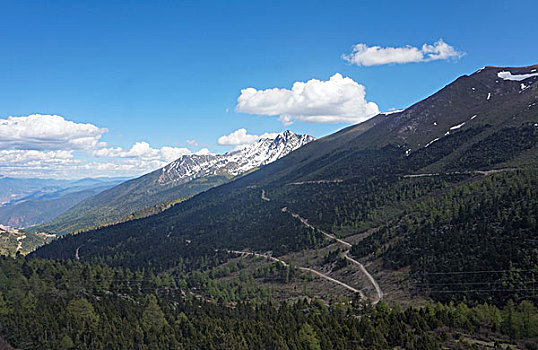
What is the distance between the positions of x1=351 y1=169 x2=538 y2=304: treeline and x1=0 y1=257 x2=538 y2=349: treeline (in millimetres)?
16692

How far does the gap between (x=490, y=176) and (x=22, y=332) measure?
170 meters

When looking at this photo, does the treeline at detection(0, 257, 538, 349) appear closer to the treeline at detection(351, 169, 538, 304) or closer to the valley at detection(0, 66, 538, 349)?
the valley at detection(0, 66, 538, 349)

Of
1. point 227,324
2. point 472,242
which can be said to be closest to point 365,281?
point 472,242

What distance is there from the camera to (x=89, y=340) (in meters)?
70.2

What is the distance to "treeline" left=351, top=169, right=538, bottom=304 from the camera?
82250mm

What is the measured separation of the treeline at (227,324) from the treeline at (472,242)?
16692 mm

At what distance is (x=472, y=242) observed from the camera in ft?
339

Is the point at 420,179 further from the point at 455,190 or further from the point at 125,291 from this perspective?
the point at 125,291

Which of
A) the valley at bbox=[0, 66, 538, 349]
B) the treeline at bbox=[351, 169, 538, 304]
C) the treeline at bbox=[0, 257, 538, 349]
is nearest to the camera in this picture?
the treeline at bbox=[0, 257, 538, 349]

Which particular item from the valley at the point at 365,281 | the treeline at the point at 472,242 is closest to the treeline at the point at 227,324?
the valley at the point at 365,281

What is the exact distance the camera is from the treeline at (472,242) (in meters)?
82.2

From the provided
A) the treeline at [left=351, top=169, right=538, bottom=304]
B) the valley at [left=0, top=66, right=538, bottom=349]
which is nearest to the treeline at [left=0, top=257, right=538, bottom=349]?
the valley at [left=0, top=66, right=538, bottom=349]

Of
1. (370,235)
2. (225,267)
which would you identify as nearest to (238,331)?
(370,235)

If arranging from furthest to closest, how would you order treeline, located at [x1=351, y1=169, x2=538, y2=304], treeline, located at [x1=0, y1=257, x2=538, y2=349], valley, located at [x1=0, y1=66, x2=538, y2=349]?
treeline, located at [x1=351, y1=169, x2=538, y2=304] → valley, located at [x1=0, y1=66, x2=538, y2=349] → treeline, located at [x1=0, y1=257, x2=538, y2=349]
